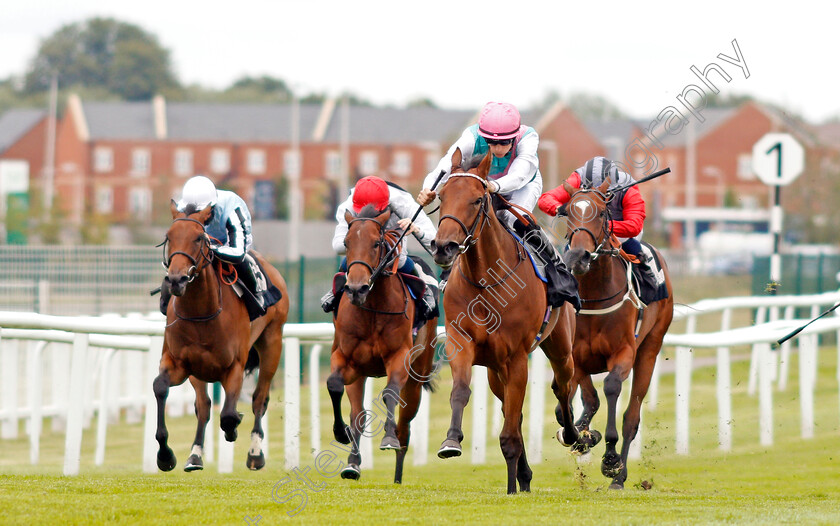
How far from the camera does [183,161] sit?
236ft

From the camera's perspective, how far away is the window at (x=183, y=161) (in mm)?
71500

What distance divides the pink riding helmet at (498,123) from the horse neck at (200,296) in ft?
6.67

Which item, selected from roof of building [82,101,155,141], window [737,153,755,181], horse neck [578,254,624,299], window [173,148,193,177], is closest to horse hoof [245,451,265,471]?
horse neck [578,254,624,299]

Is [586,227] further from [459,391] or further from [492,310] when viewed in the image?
[459,391]

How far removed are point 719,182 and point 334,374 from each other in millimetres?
60085

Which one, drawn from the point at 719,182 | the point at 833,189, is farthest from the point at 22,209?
the point at 719,182

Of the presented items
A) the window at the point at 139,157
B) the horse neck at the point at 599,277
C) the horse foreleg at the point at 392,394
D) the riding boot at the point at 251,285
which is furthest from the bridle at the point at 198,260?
the window at the point at 139,157

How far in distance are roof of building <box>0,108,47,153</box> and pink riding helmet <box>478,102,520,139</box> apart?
7200cm

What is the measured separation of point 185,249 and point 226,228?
41.0 inches

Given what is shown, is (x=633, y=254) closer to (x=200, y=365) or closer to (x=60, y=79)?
(x=200, y=365)

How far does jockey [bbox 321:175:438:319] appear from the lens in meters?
8.10

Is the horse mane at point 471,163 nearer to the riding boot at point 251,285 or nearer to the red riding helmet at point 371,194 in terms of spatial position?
the red riding helmet at point 371,194

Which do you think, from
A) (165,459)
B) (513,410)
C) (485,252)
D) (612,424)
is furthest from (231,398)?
(612,424)

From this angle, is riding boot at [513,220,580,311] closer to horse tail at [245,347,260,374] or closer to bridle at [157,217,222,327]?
bridle at [157,217,222,327]
